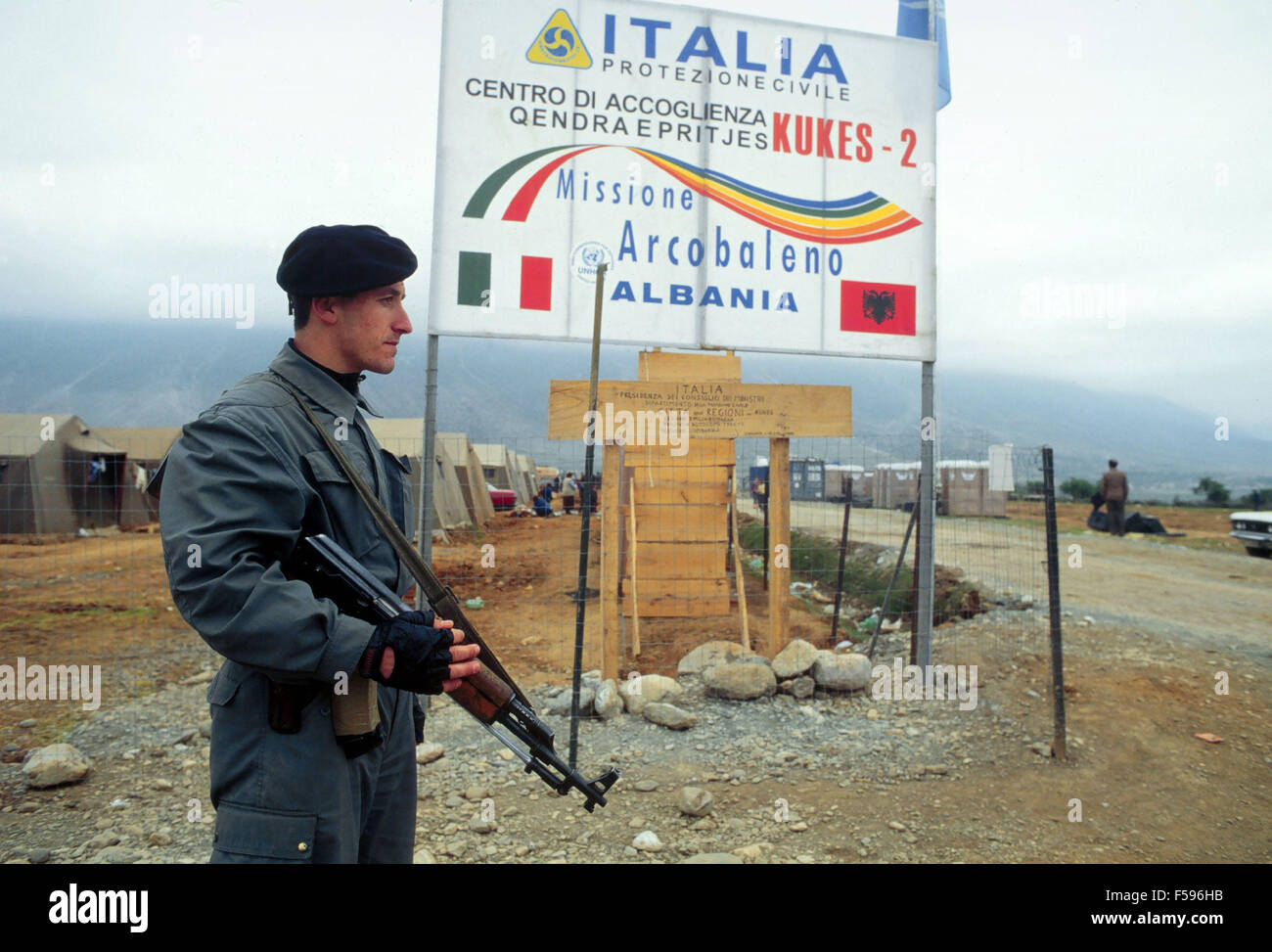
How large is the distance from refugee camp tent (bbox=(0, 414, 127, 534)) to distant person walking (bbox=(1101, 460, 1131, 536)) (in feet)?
71.8

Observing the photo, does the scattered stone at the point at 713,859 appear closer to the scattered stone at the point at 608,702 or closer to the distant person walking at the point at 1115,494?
the scattered stone at the point at 608,702

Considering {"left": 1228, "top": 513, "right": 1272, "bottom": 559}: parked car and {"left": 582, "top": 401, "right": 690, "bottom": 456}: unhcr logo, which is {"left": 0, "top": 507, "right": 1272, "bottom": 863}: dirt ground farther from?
{"left": 1228, "top": 513, "right": 1272, "bottom": 559}: parked car

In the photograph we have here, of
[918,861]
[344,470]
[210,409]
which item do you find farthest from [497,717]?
[918,861]

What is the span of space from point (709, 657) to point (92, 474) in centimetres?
1762

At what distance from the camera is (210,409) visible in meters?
1.69

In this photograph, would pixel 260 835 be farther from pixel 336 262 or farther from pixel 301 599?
pixel 336 262

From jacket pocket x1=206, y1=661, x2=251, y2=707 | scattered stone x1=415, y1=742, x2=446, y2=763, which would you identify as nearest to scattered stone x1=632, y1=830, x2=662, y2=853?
scattered stone x1=415, y1=742, x2=446, y2=763

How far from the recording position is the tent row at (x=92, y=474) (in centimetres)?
1609

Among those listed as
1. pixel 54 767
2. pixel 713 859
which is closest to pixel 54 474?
pixel 54 767

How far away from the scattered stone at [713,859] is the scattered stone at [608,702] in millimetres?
1640

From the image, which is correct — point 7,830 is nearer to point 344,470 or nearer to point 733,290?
point 344,470

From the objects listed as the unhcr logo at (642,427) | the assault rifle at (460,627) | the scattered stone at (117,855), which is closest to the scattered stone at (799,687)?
the unhcr logo at (642,427)

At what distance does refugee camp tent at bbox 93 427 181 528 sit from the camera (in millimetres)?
18359

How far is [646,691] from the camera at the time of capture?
5.27 meters
